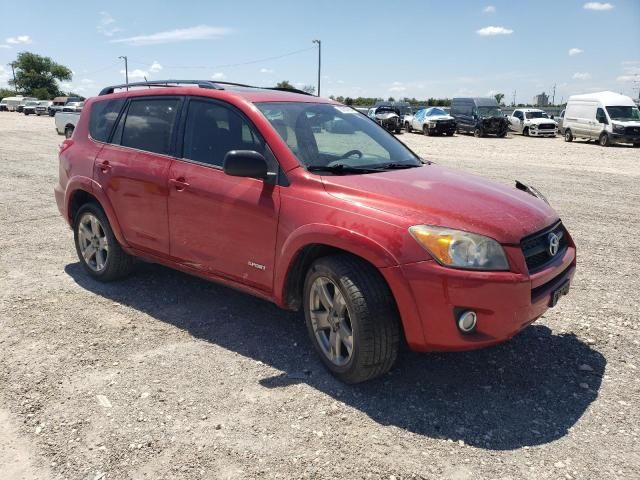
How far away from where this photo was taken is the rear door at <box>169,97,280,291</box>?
3654 millimetres

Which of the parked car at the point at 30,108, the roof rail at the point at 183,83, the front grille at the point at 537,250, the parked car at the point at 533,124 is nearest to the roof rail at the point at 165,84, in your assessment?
the roof rail at the point at 183,83

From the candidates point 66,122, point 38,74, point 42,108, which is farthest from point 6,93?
point 66,122

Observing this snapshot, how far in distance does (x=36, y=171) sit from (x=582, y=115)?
24205 mm

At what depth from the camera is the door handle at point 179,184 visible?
409 centimetres

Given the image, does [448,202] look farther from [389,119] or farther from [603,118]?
[389,119]

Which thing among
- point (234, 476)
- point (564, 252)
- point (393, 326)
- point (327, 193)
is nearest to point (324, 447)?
point (234, 476)

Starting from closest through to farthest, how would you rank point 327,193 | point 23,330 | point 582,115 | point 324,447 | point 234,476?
point 234,476
point 324,447
point 327,193
point 23,330
point 582,115

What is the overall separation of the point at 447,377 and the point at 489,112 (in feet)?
100

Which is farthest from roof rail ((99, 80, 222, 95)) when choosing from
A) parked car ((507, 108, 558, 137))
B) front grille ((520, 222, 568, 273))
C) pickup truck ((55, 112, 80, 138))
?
parked car ((507, 108, 558, 137))

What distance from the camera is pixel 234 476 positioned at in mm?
2588

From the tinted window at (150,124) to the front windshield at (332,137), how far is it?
915 mm

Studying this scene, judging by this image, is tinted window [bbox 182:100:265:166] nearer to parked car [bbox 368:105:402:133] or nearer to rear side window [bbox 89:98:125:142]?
rear side window [bbox 89:98:125:142]

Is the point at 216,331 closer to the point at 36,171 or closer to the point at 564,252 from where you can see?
the point at 564,252

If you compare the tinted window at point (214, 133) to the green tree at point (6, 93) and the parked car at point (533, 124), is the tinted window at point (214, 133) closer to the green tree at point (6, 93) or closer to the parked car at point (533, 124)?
the parked car at point (533, 124)
